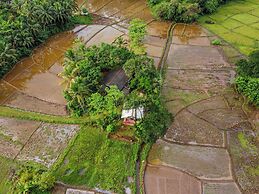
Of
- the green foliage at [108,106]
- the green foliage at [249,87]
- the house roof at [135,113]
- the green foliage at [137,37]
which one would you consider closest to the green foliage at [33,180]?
the green foliage at [108,106]

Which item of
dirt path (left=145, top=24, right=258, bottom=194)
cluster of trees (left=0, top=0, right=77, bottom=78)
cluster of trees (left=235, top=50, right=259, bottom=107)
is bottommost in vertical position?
dirt path (left=145, top=24, right=258, bottom=194)

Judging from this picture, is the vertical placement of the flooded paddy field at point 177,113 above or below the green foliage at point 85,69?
below

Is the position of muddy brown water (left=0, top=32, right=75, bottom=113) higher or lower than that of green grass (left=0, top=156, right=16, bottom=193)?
higher

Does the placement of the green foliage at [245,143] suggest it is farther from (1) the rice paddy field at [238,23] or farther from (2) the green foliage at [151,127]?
(1) the rice paddy field at [238,23]

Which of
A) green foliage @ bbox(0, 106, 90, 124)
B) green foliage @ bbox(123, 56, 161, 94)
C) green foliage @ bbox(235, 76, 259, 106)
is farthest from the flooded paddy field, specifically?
green foliage @ bbox(123, 56, 161, 94)

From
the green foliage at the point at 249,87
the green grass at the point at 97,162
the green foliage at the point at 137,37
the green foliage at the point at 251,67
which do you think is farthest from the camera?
the green foliage at the point at 137,37

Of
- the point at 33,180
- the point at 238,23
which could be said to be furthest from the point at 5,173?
the point at 238,23

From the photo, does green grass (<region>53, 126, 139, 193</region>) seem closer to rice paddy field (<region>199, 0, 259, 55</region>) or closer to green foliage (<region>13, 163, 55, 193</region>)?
green foliage (<region>13, 163, 55, 193</region>)
